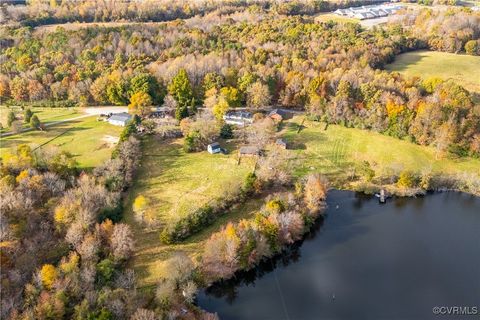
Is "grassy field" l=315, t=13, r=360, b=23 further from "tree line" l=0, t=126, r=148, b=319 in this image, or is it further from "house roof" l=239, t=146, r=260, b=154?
"tree line" l=0, t=126, r=148, b=319

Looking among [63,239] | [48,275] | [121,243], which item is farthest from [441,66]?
[48,275]

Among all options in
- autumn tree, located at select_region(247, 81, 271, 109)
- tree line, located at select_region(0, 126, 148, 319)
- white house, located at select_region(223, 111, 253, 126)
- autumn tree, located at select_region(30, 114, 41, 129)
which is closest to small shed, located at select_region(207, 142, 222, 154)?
white house, located at select_region(223, 111, 253, 126)

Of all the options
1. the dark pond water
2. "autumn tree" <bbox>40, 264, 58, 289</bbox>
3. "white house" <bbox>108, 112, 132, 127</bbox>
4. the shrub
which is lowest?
the dark pond water

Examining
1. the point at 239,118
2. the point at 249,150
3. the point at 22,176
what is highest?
the point at 239,118

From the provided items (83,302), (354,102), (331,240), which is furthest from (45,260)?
(354,102)

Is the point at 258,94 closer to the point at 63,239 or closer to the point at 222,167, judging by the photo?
the point at 222,167

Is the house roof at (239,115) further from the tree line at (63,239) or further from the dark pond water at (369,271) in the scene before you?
the dark pond water at (369,271)

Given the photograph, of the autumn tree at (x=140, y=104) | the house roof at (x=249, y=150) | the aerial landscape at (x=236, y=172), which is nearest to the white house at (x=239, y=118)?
the aerial landscape at (x=236, y=172)
